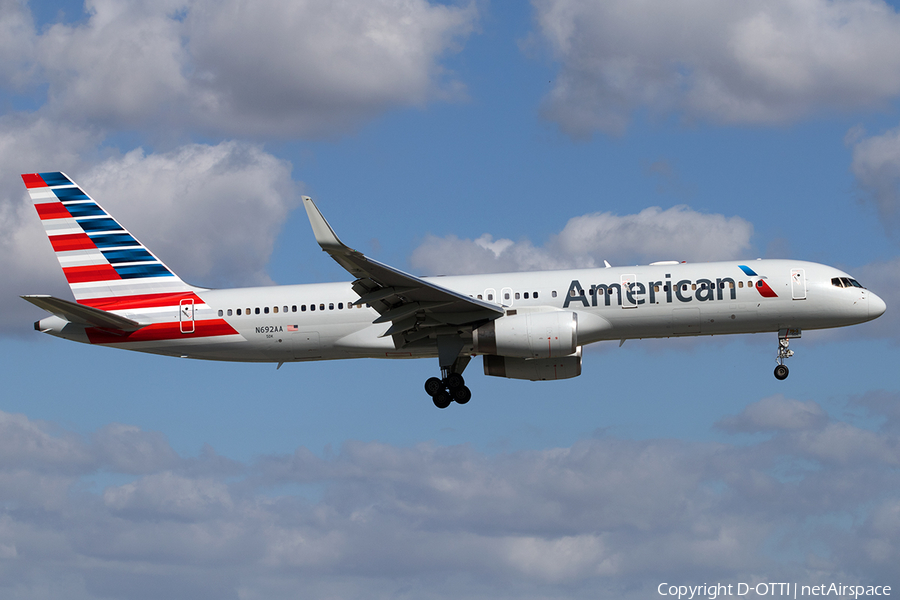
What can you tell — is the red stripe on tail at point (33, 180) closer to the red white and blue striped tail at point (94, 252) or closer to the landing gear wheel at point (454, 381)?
the red white and blue striped tail at point (94, 252)

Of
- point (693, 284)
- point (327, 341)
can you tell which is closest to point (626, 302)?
point (693, 284)

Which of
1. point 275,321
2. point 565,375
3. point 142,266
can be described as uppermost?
point 142,266

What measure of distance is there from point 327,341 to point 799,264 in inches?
724

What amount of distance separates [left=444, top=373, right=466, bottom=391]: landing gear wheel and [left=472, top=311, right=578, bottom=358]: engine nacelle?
8.20ft

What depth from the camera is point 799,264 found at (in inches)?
1478

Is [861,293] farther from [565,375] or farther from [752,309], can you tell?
[565,375]

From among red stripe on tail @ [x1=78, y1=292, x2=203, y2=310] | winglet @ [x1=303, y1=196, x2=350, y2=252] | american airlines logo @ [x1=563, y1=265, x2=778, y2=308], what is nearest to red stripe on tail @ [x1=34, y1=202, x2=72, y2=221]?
red stripe on tail @ [x1=78, y1=292, x2=203, y2=310]

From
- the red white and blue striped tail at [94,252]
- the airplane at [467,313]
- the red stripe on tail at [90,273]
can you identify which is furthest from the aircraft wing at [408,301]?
the red stripe on tail at [90,273]

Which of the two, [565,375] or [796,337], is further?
[565,375]

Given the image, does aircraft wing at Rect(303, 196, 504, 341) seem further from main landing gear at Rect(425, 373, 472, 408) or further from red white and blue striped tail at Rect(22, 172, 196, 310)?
red white and blue striped tail at Rect(22, 172, 196, 310)

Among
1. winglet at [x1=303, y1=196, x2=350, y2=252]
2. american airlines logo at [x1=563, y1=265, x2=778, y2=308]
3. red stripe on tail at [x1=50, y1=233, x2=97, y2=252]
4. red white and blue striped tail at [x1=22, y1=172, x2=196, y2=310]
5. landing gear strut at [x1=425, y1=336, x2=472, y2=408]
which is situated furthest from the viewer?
red stripe on tail at [x1=50, y1=233, x2=97, y2=252]

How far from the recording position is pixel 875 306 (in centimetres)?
3762

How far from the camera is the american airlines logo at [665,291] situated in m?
36.6

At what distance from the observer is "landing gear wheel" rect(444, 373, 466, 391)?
38.6 meters
